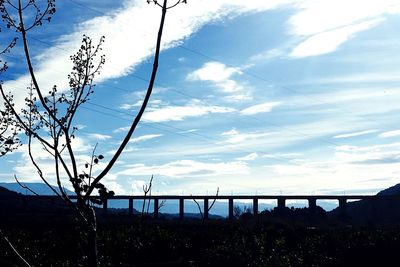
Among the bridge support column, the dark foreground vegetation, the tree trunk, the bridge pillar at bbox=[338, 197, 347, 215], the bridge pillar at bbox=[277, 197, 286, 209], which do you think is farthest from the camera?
the bridge support column

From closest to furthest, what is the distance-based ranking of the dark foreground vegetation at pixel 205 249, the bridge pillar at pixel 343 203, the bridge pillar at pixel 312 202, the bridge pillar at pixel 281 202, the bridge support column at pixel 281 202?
the dark foreground vegetation at pixel 205 249
the bridge pillar at pixel 343 203
the bridge pillar at pixel 281 202
the bridge support column at pixel 281 202
the bridge pillar at pixel 312 202

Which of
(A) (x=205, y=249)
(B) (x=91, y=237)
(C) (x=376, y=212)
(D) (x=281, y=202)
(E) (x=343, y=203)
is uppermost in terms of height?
(D) (x=281, y=202)

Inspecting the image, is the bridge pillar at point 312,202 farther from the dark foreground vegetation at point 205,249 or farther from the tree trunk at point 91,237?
the tree trunk at point 91,237

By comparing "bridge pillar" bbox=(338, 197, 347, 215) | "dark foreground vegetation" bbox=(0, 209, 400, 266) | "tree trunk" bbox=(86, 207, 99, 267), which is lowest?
"dark foreground vegetation" bbox=(0, 209, 400, 266)

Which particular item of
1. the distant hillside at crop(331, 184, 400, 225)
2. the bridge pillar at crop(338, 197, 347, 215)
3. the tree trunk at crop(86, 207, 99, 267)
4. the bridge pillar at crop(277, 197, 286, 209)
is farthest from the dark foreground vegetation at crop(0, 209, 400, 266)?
the distant hillside at crop(331, 184, 400, 225)

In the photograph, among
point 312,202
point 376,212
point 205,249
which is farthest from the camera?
point 312,202

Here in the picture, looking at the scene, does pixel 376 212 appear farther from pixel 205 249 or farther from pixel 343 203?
pixel 205 249

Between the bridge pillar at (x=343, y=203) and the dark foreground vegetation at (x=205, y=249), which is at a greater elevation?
the bridge pillar at (x=343, y=203)

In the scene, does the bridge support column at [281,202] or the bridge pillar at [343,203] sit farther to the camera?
the bridge support column at [281,202]

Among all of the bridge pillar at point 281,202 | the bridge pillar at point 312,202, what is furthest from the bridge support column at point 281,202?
the bridge pillar at point 312,202

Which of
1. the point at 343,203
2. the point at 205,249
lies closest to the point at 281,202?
the point at 343,203

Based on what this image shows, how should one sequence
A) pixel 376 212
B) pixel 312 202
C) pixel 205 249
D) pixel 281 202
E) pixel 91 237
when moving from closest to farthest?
pixel 91 237
pixel 205 249
pixel 376 212
pixel 312 202
pixel 281 202

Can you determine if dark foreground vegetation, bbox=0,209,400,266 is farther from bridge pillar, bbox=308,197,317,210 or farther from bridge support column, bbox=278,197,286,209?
bridge pillar, bbox=308,197,317,210

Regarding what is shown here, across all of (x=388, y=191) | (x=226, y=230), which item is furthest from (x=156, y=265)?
(x=388, y=191)
